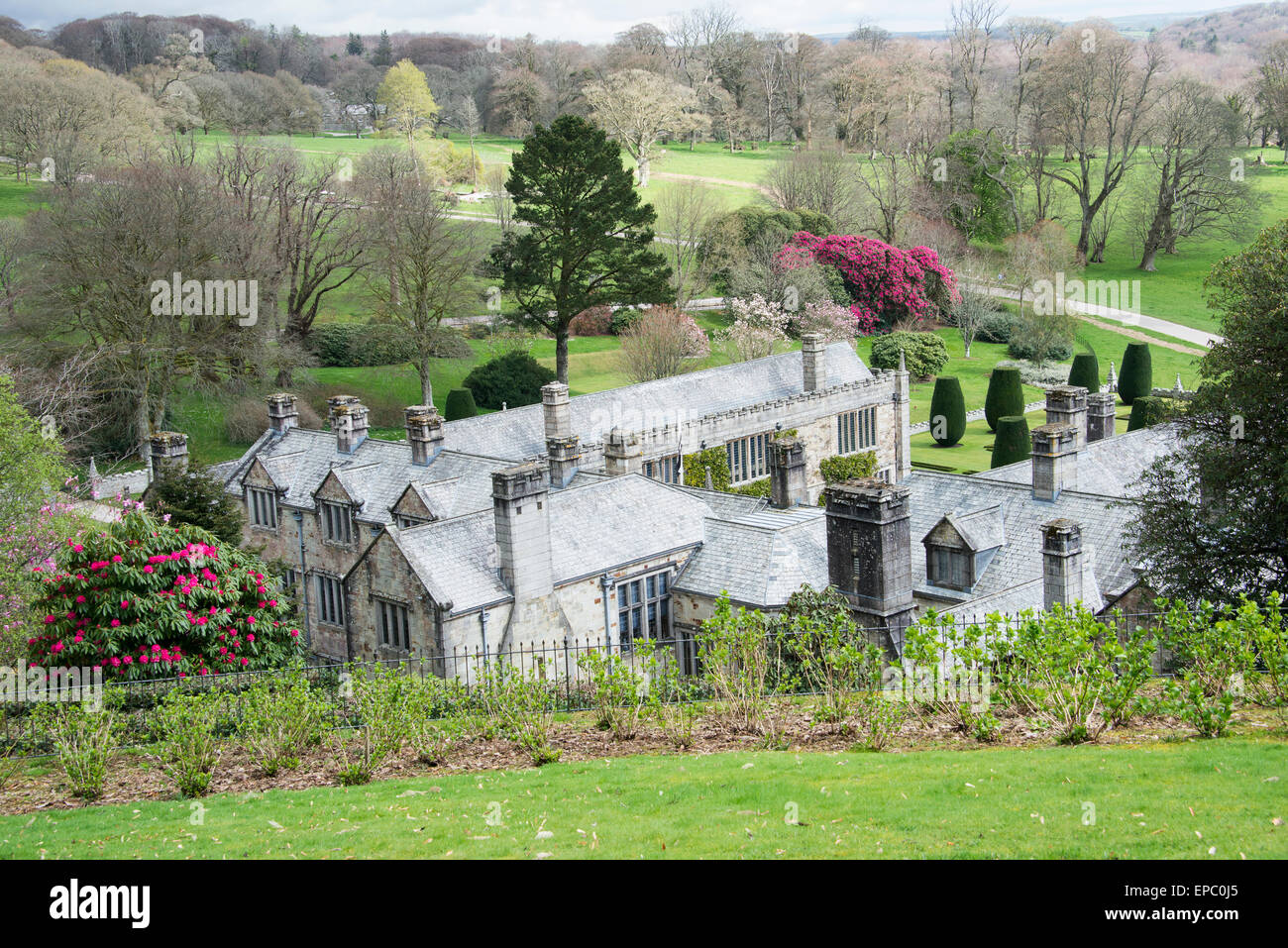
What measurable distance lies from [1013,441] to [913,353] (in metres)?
22.7

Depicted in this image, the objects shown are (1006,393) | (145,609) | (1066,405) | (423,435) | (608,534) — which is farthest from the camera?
(1006,393)

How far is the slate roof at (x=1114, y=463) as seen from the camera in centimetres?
3628

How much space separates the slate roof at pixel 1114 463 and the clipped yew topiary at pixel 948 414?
23.6m

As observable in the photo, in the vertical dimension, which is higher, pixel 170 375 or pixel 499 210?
pixel 499 210

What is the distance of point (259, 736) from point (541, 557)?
441 inches

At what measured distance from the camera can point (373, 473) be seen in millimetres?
37844

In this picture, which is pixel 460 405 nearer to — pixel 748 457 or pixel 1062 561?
pixel 748 457

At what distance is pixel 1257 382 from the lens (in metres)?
25.0

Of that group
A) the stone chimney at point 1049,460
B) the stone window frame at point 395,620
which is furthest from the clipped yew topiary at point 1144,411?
the stone window frame at point 395,620

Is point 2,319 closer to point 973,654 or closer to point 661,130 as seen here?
point 973,654

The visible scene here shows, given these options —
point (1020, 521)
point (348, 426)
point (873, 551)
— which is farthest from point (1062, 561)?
point (348, 426)

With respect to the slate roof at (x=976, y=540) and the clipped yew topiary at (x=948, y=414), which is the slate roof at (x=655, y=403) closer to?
the slate roof at (x=976, y=540)

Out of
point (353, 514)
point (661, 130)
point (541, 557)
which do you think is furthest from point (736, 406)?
point (661, 130)

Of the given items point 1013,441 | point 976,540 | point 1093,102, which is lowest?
point 1013,441
